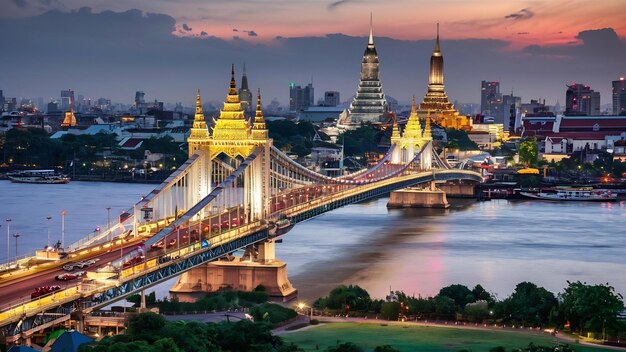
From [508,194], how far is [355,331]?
4076 cm

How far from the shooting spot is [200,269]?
2794 centimetres

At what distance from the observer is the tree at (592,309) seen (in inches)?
914

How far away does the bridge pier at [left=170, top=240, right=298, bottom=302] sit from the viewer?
27656 millimetres


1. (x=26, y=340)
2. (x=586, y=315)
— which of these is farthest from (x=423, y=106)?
(x=26, y=340)

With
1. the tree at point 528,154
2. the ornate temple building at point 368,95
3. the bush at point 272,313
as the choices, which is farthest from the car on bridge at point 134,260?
the ornate temple building at point 368,95

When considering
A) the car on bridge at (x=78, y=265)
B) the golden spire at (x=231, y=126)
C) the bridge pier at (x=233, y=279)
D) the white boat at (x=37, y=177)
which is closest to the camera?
the car on bridge at (x=78, y=265)

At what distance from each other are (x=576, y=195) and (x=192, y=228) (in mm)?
36926

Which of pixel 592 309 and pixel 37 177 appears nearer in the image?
pixel 592 309

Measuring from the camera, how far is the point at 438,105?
94.1m

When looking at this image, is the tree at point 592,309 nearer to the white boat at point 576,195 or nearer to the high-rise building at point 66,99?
the white boat at point 576,195

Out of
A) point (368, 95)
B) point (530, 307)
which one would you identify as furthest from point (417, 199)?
point (368, 95)

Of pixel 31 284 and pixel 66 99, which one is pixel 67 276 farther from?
pixel 66 99

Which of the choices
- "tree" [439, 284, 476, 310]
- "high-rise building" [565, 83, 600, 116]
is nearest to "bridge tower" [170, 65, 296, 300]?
"tree" [439, 284, 476, 310]

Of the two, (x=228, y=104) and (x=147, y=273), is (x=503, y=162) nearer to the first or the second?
(x=228, y=104)
